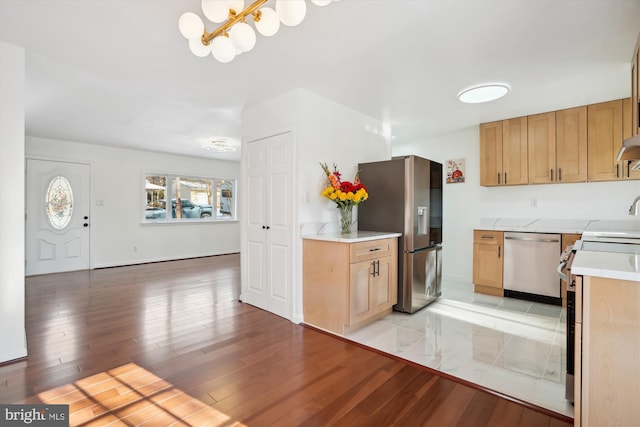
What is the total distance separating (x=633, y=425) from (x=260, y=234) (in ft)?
9.94

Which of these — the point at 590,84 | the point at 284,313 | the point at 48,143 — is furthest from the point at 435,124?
the point at 48,143

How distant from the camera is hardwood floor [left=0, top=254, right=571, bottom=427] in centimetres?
167

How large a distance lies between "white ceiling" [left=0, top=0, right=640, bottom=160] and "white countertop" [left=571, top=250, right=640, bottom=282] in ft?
4.94

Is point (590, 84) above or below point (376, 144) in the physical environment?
above

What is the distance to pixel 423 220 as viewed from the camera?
11.3ft

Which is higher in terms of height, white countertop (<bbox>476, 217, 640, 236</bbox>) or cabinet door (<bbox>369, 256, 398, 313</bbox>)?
white countertop (<bbox>476, 217, 640, 236</bbox>)

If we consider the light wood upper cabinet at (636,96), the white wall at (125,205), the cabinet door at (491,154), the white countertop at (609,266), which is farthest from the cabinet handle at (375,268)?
the white wall at (125,205)

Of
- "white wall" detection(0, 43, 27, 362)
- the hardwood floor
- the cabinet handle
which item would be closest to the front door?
the hardwood floor

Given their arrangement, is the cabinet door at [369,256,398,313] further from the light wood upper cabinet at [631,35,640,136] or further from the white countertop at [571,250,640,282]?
the light wood upper cabinet at [631,35,640,136]

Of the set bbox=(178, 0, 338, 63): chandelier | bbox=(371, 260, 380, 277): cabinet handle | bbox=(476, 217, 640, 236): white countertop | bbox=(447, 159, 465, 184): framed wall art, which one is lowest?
bbox=(371, 260, 380, 277): cabinet handle

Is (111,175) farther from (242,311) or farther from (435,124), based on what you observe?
(435,124)

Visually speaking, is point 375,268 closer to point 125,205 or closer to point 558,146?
point 558,146

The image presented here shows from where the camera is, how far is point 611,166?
11.0ft

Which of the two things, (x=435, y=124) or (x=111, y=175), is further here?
(x=111, y=175)
